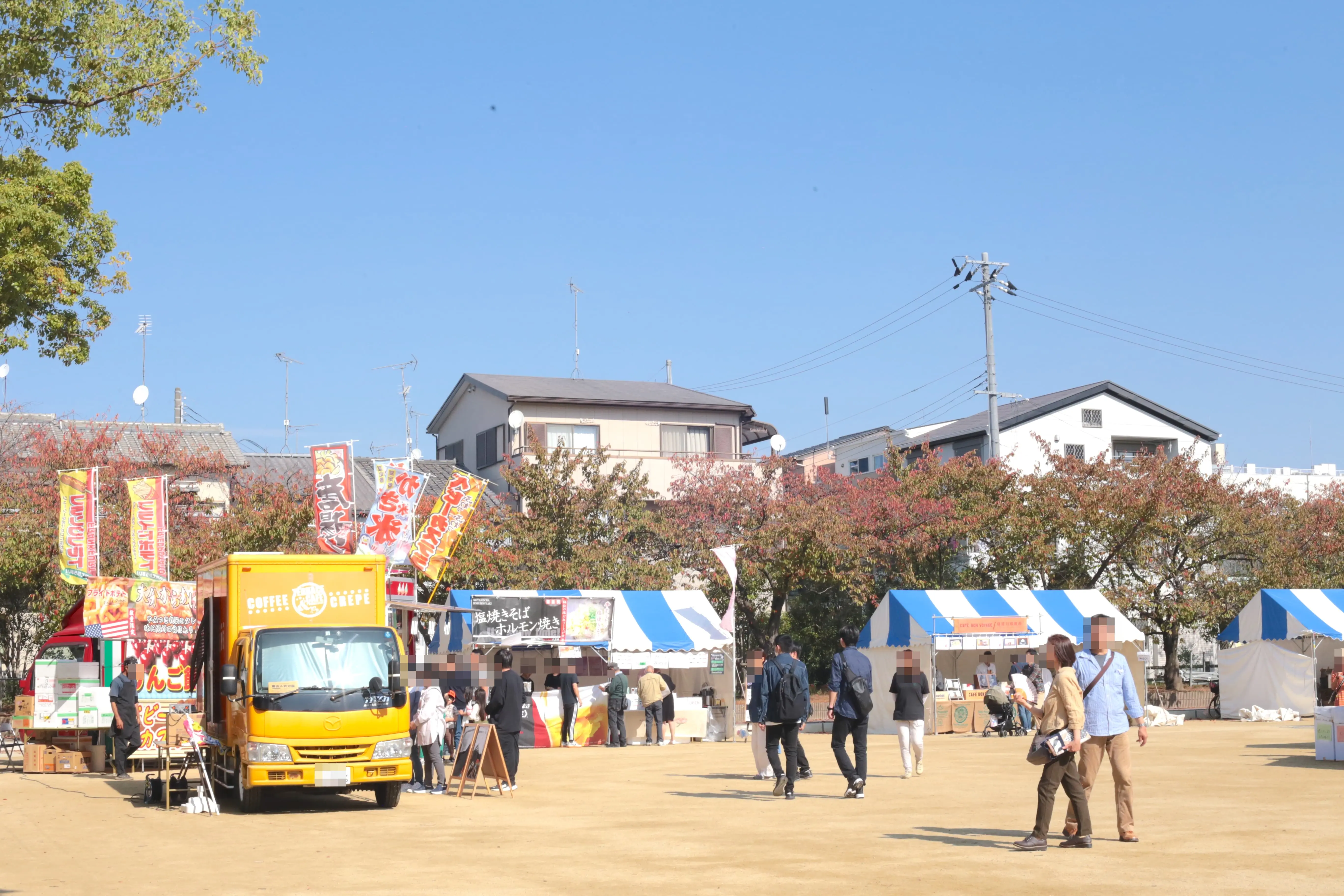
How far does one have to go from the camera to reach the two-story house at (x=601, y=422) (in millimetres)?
42438

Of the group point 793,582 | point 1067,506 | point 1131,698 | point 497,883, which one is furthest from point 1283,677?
point 497,883

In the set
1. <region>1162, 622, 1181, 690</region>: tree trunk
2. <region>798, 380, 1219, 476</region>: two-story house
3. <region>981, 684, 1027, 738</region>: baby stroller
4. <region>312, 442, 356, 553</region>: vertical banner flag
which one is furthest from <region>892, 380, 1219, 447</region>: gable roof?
<region>312, 442, 356, 553</region>: vertical banner flag

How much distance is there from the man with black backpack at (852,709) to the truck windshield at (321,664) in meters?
4.72

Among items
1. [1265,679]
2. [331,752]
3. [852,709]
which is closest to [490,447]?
[1265,679]

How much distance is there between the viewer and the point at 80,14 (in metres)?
10.4

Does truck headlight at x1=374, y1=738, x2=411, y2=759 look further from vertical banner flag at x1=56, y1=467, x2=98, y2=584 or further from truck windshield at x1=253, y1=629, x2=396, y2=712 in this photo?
vertical banner flag at x1=56, y1=467, x2=98, y2=584

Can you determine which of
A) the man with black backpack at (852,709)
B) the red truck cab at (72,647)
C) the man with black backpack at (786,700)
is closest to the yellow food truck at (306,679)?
the man with black backpack at (786,700)

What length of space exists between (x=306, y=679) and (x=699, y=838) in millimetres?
4980

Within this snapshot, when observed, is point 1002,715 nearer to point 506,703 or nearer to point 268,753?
point 506,703

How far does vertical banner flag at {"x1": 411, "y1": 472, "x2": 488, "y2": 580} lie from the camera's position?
23234 millimetres

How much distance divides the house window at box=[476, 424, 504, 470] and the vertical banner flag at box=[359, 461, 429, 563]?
19865mm

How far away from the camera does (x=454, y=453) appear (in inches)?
1900

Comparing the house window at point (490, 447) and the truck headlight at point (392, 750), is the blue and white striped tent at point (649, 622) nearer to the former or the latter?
the truck headlight at point (392, 750)

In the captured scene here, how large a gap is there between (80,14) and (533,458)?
96.4 ft
